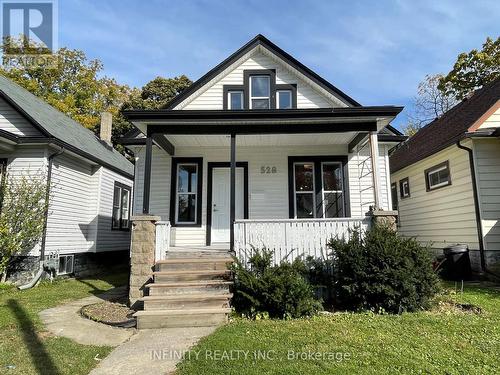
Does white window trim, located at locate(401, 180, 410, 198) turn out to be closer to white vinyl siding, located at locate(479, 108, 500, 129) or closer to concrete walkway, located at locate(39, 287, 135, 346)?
white vinyl siding, located at locate(479, 108, 500, 129)

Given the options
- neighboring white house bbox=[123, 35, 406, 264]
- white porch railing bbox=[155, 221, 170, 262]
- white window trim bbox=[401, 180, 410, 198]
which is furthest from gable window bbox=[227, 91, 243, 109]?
white window trim bbox=[401, 180, 410, 198]

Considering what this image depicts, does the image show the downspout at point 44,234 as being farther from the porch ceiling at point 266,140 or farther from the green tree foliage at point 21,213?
the porch ceiling at point 266,140

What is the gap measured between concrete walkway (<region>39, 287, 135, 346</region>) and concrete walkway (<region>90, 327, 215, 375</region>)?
0.27m

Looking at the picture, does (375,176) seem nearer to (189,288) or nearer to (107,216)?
(189,288)

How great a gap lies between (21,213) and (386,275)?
860cm

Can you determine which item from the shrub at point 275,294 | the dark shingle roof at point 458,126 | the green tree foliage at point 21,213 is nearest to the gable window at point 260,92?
the dark shingle roof at point 458,126

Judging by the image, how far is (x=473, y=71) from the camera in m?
21.7

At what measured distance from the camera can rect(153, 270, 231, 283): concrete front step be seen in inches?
247

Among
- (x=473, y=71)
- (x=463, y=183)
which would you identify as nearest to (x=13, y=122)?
(x=463, y=183)

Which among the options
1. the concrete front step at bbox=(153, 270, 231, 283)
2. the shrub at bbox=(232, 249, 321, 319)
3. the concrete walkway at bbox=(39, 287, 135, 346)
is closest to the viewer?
the concrete walkway at bbox=(39, 287, 135, 346)

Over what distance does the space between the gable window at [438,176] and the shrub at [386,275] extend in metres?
5.52

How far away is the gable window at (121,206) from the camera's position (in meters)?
13.1

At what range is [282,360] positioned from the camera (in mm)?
3633

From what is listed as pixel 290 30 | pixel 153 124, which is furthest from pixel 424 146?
pixel 153 124
